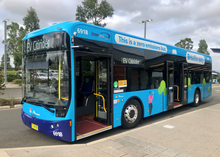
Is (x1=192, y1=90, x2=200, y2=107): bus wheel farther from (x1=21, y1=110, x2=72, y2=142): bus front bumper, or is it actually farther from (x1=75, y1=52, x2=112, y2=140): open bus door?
(x1=21, y1=110, x2=72, y2=142): bus front bumper

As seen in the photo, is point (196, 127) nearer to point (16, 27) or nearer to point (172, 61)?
point (172, 61)

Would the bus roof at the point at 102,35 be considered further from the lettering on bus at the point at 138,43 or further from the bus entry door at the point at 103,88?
the bus entry door at the point at 103,88

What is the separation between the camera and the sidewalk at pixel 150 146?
3.76 m

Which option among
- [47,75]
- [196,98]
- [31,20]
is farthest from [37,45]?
[31,20]

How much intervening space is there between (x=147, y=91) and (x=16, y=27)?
35.1 m

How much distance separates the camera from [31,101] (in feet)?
15.3

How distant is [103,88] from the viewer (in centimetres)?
521

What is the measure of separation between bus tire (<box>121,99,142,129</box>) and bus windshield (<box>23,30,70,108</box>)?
85.1 inches

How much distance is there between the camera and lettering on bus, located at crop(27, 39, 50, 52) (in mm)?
4264

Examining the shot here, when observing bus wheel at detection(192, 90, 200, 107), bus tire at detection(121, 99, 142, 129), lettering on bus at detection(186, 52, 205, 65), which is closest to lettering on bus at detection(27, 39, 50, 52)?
bus tire at detection(121, 99, 142, 129)

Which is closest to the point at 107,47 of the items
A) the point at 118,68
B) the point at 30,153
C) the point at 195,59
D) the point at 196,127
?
the point at 118,68

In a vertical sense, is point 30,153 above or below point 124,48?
below

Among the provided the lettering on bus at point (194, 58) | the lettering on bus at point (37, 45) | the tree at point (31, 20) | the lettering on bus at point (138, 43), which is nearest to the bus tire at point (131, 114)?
the lettering on bus at point (138, 43)

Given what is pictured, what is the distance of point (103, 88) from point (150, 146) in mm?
2057
